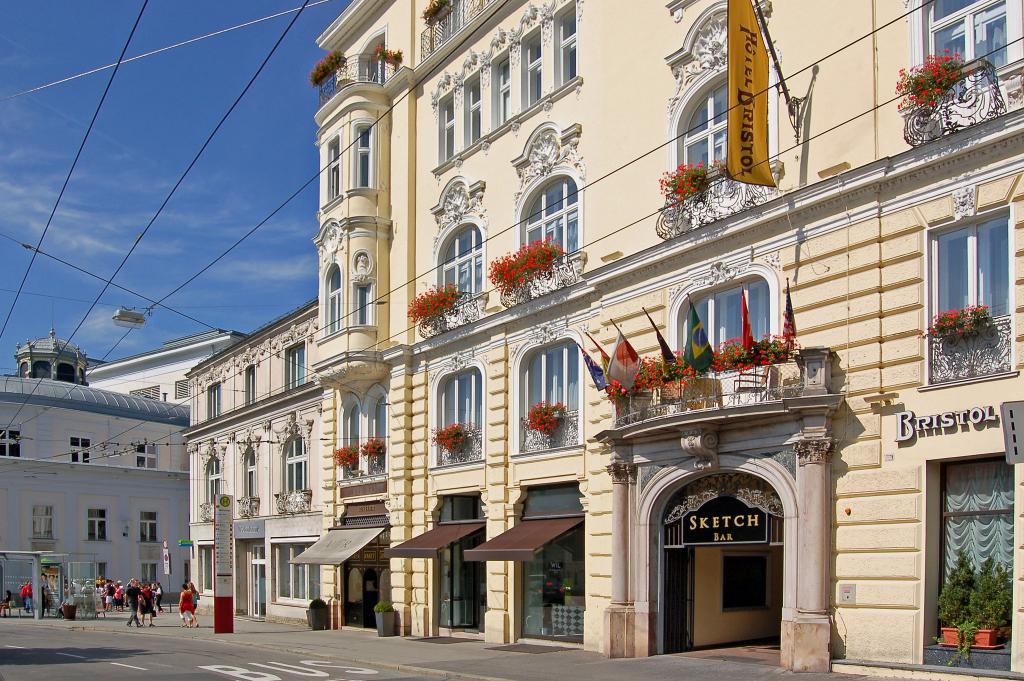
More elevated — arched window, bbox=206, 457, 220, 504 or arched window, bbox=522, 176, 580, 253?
arched window, bbox=522, 176, 580, 253

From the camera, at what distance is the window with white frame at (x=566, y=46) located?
26234mm

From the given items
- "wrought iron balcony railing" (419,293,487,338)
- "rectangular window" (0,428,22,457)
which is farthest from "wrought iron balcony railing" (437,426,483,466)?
"rectangular window" (0,428,22,457)

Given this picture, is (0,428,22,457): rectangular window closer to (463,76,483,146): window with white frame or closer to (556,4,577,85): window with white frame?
(463,76,483,146): window with white frame

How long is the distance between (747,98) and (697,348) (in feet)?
14.0

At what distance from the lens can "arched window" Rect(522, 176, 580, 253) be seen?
25562 millimetres

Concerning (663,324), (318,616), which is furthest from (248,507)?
(663,324)

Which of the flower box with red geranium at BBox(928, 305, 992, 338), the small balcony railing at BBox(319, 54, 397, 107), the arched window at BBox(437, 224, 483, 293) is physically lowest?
the flower box with red geranium at BBox(928, 305, 992, 338)

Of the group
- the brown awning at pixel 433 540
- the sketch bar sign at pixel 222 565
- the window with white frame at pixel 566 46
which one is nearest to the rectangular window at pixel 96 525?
the sketch bar sign at pixel 222 565

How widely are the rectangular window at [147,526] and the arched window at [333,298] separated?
35488mm

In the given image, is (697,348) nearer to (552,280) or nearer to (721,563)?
(721,563)

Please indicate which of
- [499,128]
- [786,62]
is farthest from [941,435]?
[499,128]

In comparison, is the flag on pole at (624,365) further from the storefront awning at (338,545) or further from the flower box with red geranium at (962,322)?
the storefront awning at (338,545)

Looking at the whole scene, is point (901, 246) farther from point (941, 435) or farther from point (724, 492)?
point (724, 492)

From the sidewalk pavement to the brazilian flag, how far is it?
5098 mm
